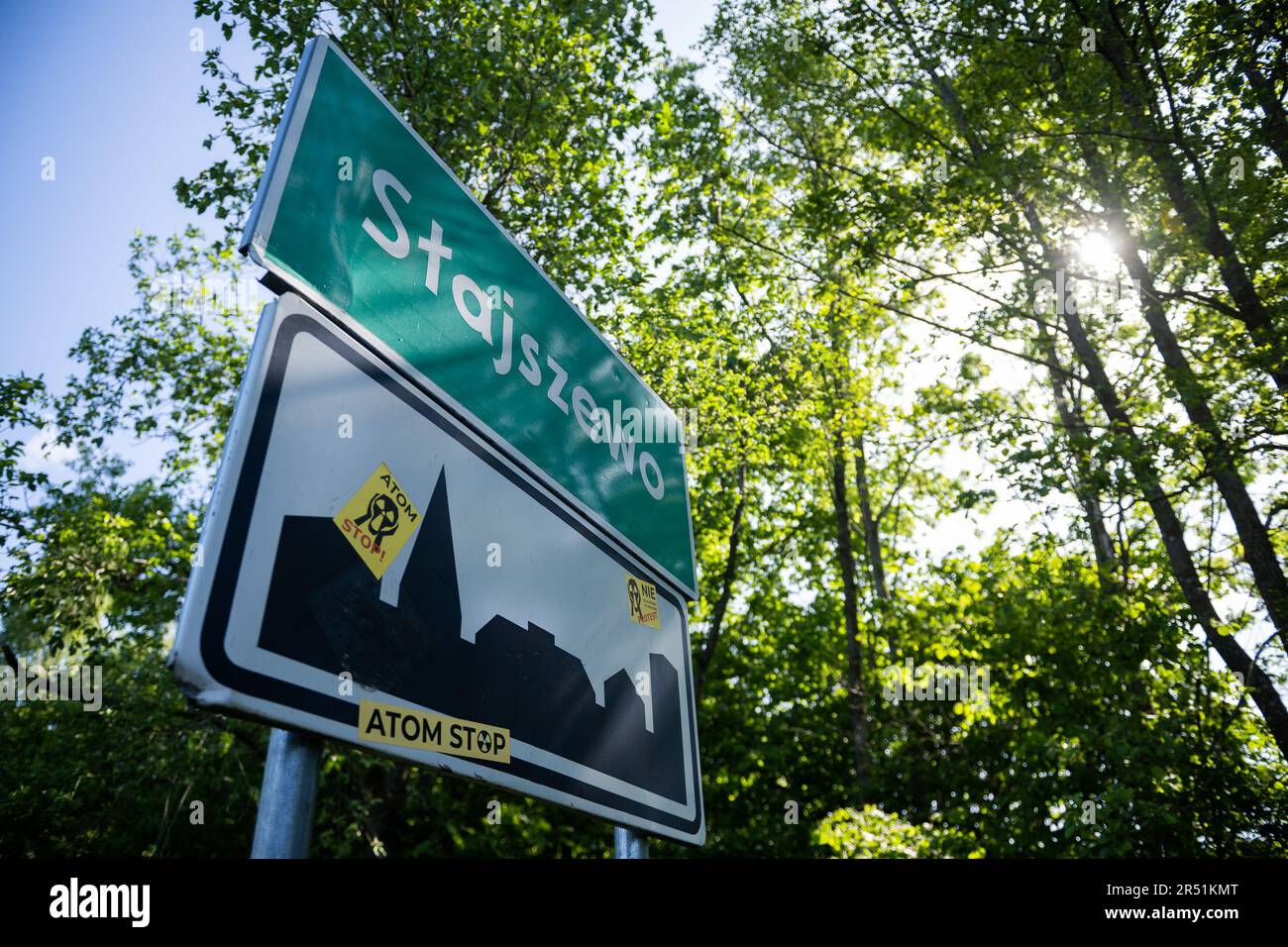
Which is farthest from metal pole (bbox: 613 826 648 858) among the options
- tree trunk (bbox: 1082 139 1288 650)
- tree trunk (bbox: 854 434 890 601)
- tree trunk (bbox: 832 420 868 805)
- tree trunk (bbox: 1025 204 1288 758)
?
tree trunk (bbox: 854 434 890 601)

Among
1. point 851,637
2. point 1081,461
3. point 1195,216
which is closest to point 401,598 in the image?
point 1081,461

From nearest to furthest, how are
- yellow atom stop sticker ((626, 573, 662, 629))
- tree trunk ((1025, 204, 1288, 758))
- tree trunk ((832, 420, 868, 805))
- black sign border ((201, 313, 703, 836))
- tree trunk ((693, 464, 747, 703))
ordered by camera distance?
black sign border ((201, 313, 703, 836)), yellow atom stop sticker ((626, 573, 662, 629)), tree trunk ((1025, 204, 1288, 758)), tree trunk ((832, 420, 868, 805)), tree trunk ((693, 464, 747, 703))

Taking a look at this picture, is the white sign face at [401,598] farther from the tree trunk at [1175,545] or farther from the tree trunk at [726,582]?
the tree trunk at [726,582]

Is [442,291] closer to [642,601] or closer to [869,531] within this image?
[642,601]

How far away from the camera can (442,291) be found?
1.69 m

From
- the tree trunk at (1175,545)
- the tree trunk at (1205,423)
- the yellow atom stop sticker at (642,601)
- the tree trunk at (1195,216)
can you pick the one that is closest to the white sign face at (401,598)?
the yellow atom stop sticker at (642,601)

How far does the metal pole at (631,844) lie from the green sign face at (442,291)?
74 centimetres

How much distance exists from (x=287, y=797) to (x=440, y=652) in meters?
0.37

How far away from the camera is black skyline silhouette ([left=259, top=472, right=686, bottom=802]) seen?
109cm

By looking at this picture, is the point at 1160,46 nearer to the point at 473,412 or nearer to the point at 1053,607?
the point at 1053,607

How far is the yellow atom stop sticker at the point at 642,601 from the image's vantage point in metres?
2.25

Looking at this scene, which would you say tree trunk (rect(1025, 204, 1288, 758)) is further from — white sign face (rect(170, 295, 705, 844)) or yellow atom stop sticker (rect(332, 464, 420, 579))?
yellow atom stop sticker (rect(332, 464, 420, 579))

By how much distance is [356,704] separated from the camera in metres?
1.13
